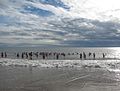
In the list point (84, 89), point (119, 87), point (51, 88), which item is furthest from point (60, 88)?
point (119, 87)

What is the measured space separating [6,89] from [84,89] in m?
6.16

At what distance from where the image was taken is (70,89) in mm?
17500

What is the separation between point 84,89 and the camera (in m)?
17.3

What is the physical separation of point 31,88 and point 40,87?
2.76 feet

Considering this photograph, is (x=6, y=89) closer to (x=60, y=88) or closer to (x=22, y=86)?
(x=22, y=86)

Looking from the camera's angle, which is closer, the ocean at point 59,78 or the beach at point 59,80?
the beach at point 59,80

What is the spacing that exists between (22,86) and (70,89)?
13.6ft

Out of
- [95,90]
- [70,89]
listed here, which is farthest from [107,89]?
[70,89]

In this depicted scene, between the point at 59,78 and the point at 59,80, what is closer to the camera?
the point at 59,80

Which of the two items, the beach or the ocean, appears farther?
the ocean

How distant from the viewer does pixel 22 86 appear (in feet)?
60.6

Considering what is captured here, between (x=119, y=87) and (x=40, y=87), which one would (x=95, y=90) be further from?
(x=40, y=87)

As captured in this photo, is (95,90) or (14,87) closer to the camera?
(95,90)

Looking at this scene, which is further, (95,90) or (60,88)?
(60,88)
